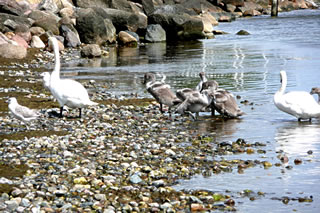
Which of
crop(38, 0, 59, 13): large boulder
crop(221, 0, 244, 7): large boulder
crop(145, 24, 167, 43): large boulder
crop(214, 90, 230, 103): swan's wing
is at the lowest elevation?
crop(221, 0, 244, 7): large boulder

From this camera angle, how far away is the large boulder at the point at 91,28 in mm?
34438

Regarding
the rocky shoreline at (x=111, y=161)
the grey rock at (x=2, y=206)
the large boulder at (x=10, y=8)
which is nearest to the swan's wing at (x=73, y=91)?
the rocky shoreline at (x=111, y=161)

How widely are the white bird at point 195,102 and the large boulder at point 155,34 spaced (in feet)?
83.8

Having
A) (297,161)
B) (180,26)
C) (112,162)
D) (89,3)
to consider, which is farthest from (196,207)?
(89,3)

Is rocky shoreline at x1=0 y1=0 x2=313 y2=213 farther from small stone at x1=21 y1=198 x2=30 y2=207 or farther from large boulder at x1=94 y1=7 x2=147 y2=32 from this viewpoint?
large boulder at x1=94 y1=7 x2=147 y2=32

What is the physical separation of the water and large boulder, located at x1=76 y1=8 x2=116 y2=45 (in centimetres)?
219

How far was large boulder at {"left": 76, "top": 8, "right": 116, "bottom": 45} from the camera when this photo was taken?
34.4 m

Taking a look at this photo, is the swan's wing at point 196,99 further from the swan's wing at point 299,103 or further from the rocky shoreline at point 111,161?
the swan's wing at point 299,103

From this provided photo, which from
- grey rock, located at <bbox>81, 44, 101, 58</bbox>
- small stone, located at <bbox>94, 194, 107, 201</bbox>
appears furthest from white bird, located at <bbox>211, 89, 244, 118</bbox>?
grey rock, located at <bbox>81, 44, 101, 58</bbox>

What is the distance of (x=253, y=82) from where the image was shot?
1900cm

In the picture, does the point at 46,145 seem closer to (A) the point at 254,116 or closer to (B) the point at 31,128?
(B) the point at 31,128

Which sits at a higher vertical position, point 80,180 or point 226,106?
point 80,180

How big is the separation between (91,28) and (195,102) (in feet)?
73.8

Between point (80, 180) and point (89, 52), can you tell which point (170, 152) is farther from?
point (89, 52)
